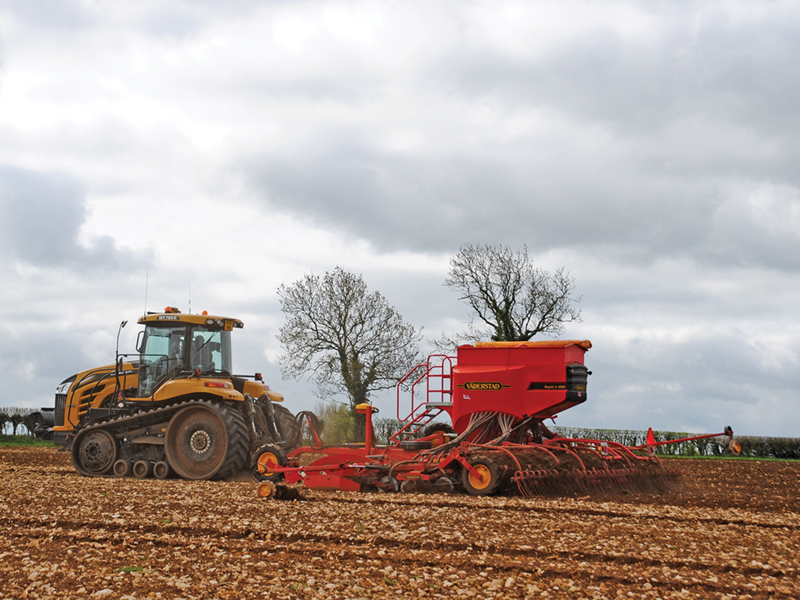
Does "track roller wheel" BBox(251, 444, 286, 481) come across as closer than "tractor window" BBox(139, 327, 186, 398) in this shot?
Yes

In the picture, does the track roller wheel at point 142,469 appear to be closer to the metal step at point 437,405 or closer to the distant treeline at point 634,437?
the metal step at point 437,405

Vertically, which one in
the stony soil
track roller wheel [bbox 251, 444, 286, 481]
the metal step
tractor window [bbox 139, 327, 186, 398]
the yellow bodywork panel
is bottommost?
the stony soil

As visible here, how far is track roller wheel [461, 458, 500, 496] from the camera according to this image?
1062 centimetres

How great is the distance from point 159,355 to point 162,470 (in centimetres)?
235

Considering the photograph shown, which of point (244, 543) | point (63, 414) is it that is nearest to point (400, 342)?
point (63, 414)

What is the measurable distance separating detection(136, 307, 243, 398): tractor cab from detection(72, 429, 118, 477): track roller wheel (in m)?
1.07

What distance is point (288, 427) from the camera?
14.9 m

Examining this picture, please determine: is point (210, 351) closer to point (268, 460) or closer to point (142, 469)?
point (142, 469)

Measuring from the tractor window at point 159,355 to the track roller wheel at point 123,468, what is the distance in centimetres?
133

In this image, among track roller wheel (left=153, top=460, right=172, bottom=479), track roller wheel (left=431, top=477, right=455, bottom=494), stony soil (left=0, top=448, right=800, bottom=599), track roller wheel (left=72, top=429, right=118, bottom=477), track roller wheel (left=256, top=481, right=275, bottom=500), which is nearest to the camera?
stony soil (left=0, top=448, right=800, bottom=599)

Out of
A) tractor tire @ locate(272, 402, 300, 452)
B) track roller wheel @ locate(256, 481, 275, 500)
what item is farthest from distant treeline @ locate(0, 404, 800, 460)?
track roller wheel @ locate(256, 481, 275, 500)

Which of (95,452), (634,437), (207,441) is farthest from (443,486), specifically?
(634,437)

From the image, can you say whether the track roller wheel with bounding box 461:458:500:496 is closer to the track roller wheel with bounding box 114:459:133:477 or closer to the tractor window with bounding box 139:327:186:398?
the tractor window with bounding box 139:327:186:398

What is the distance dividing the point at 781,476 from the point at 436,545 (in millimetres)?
12517
